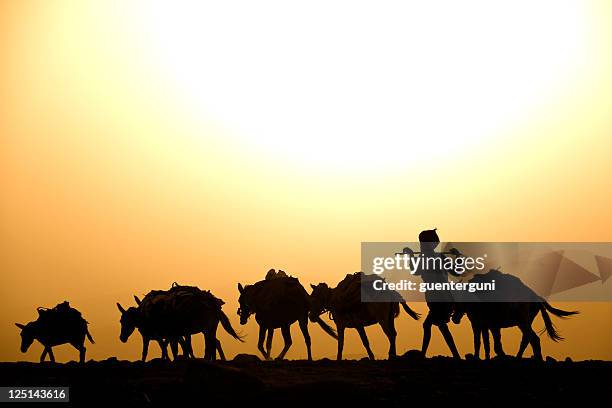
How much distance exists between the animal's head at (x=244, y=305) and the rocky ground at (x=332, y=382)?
4.59 metres

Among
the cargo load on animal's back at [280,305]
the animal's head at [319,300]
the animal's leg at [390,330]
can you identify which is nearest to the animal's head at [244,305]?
the cargo load on animal's back at [280,305]

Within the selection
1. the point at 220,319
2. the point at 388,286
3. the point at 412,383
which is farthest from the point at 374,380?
the point at 220,319

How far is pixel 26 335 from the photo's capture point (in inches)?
855

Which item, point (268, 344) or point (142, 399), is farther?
point (268, 344)

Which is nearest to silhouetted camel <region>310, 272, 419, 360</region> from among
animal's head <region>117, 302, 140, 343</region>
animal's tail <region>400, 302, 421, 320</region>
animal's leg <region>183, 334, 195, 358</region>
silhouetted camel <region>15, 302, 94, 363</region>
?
animal's tail <region>400, 302, 421, 320</region>

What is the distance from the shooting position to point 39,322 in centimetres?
2088

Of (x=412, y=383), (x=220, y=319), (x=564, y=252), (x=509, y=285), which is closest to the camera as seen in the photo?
(x=412, y=383)

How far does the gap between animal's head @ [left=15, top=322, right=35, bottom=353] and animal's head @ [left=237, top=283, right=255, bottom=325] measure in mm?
5993

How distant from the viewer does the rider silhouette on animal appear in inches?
643

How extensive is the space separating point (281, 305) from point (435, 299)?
448cm

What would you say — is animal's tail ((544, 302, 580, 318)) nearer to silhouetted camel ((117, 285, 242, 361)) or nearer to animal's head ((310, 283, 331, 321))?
animal's head ((310, 283, 331, 321))

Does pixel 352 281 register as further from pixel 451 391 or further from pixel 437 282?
pixel 451 391

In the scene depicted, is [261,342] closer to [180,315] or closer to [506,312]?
[180,315]

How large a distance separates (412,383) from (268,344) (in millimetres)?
9256
